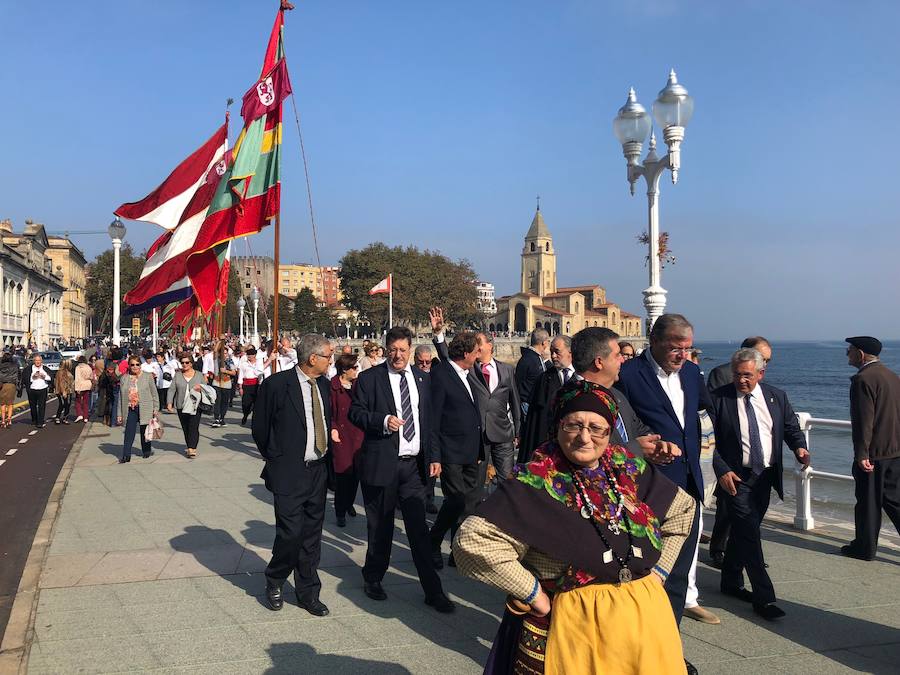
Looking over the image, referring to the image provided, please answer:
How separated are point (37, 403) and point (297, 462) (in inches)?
585

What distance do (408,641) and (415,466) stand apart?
1.44 meters

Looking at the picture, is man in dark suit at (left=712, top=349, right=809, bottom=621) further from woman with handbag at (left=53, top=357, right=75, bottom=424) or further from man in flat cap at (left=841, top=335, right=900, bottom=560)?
woman with handbag at (left=53, top=357, right=75, bottom=424)

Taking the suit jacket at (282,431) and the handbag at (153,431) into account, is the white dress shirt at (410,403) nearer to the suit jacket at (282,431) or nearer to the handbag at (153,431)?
the suit jacket at (282,431)

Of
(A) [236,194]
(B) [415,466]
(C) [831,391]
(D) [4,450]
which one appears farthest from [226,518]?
(C) [831,391]

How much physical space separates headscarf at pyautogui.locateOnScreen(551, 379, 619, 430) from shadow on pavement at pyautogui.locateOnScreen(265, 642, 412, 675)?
7.21 ft

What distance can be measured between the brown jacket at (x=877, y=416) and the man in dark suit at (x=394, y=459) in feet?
11.8

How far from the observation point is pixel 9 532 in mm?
7539

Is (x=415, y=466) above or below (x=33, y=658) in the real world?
above

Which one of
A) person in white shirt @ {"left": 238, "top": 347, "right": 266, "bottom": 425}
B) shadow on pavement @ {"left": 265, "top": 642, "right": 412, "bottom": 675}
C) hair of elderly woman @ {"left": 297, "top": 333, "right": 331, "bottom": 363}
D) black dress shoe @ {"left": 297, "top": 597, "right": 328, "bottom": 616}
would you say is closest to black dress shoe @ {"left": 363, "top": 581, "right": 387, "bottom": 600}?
black dress shoe @ {"left": 297, "top": 597, "right": 328, "bottom": 616}

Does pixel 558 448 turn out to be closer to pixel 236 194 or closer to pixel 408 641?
pixel 408 641

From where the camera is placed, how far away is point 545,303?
145 meters

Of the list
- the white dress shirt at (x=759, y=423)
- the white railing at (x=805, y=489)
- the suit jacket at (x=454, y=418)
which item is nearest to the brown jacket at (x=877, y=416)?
the white railing at (x=805, y=489)

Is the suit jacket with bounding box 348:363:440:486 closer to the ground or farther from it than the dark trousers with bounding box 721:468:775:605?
farther from it

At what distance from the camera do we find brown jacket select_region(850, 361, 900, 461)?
6.00 meters
